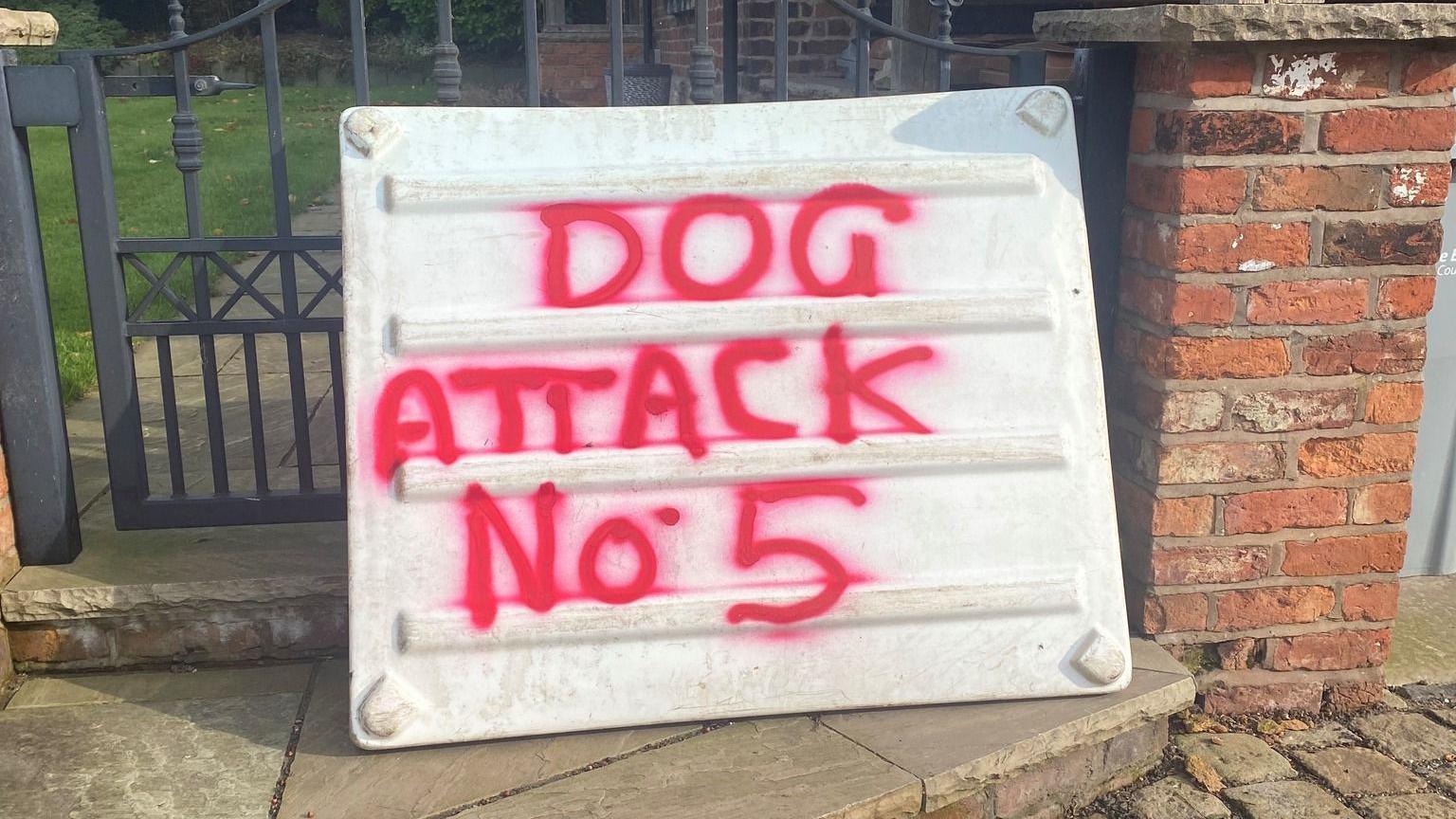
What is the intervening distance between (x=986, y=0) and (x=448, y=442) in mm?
4027

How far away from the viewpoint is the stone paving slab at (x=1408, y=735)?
2646 mm

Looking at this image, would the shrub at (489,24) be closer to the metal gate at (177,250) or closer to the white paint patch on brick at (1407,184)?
the metal gate at (177,250)

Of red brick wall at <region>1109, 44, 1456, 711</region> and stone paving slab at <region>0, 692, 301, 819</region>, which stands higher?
red brick wall at <region>1109, 44, 1456, 711</region>

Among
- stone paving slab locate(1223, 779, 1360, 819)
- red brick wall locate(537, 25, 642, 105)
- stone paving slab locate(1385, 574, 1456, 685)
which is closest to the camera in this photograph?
stone paving slab locate(1223, 779, 1360, 819)

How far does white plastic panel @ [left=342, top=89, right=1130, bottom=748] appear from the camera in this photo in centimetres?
225

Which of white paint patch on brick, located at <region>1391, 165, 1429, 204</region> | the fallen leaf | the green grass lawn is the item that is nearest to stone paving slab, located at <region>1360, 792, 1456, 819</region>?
the fallen leaf

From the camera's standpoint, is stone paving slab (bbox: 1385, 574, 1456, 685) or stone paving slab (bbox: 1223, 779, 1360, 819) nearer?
stone paving slab (bbox: 1223, 779, 1360, 819)

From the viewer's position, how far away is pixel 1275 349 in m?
2.56

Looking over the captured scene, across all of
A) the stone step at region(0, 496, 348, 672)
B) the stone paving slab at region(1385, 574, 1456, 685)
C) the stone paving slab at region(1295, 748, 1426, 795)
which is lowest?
the stone paving slab at region(1295, 748, 1426, 795)

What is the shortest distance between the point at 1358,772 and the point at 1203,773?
1.09 feet

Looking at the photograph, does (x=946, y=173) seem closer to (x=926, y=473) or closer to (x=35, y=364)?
(x=926, y=473)

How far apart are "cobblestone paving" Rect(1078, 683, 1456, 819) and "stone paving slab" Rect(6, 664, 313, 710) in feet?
5.60

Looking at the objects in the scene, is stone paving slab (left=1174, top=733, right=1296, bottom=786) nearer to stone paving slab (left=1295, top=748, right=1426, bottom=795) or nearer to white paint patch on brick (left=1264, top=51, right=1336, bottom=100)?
stone paving slab (left=1295, top=748, right=1426, bottom=795)

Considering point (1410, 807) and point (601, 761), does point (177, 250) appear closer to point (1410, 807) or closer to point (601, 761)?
point (601, 761)
